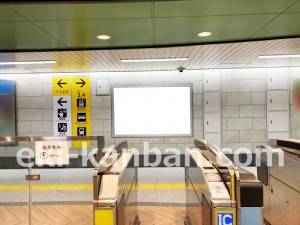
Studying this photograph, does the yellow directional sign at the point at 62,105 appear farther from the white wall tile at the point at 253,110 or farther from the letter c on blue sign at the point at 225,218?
the letter c on blue sign at the point at 225,218

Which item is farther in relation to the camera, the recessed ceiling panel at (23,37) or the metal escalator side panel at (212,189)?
the recessed ceiling panel at (23,37)

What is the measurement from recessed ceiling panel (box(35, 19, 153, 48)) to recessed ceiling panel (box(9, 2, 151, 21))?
16 centimetres

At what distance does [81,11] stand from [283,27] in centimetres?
246

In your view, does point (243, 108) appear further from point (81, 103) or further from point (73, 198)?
point (73, 198)

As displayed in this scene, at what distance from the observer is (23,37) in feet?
10.9

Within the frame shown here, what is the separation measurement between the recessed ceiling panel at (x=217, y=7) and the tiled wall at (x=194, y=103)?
12.4ft

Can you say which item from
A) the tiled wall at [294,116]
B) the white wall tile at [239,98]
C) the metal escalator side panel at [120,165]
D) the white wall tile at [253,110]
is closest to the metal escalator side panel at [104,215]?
the metal escalator side panel at [120,165]

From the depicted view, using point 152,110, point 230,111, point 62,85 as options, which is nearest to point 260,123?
point 230,111

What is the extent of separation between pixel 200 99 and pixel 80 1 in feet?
15.3

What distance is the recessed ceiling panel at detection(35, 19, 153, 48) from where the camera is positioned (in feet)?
9.30

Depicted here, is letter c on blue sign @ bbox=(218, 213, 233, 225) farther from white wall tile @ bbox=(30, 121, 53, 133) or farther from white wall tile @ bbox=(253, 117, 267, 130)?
white wall tile @ bbox=(30, 121, 53, 133)

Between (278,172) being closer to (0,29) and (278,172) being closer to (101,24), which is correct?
(101,24)

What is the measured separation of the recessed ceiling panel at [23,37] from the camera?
115 inches

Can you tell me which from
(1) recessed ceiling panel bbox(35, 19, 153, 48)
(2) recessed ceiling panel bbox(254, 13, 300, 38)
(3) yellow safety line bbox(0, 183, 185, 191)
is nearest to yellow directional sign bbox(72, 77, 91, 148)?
(3) yellow safety line bbox(0, 183, 185, 191)
